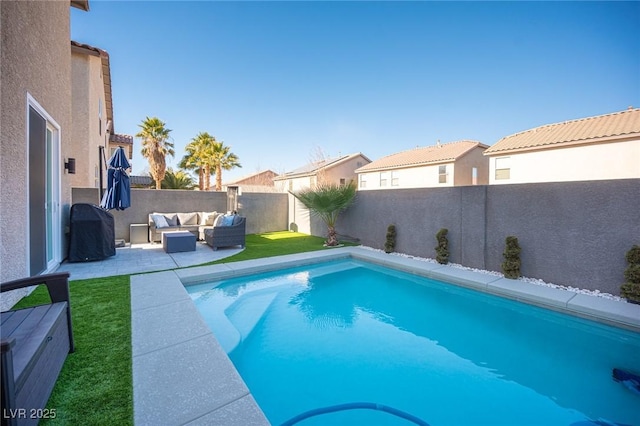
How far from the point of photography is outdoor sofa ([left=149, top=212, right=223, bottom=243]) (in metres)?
10.0

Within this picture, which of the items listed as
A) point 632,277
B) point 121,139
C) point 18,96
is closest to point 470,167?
point 632,277

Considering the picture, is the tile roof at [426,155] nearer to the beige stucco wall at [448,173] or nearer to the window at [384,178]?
the beige stucco wall at [448,173]

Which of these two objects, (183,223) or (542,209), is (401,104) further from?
(183,223)

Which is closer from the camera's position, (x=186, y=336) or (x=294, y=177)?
(x=186, y=336)

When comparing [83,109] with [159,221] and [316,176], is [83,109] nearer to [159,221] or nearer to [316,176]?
[159,221]

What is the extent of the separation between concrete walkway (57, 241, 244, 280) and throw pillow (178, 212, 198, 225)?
1422 mm

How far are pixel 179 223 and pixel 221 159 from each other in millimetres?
14240

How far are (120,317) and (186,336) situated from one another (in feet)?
3.94

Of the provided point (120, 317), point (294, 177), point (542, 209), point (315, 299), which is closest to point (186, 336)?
point (120, 317)

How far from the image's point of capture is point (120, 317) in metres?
3.81

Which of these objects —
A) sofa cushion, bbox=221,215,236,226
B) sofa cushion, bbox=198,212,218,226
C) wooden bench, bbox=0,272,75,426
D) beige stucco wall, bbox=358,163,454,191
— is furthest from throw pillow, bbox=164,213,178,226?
beige stucco wall, bbox=358,163,454,191

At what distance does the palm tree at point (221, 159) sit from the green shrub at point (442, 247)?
65.3 feet

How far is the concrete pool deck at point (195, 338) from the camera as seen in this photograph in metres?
2.13

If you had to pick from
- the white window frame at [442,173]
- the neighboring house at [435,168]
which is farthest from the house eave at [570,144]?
the white window frame at [442,173]
